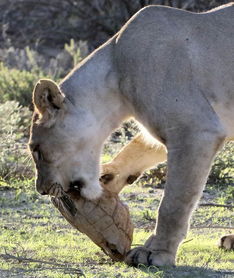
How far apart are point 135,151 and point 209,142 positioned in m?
0.97

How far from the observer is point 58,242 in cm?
599

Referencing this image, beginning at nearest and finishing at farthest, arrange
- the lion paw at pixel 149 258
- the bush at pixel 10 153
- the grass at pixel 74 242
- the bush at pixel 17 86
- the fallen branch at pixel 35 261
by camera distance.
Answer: the fallen branch at pixel 35 261 < the grass at pixel 74 242 < the lion paw at pixel 149 258 < the bush at pixel 10 153 < the bush at pixel 17 86

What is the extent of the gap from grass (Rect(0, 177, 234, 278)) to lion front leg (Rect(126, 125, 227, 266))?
0.32 ft

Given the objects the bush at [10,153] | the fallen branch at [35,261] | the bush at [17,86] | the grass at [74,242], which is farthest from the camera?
the bush at [17,86]

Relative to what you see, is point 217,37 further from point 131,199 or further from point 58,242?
point 131,199

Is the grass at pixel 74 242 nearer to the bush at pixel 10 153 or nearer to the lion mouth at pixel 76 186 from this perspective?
the bush at pixel 10 153

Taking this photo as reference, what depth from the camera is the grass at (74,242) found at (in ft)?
16.5

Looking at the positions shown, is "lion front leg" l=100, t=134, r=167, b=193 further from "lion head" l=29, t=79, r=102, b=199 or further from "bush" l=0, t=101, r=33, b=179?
"bush" l=0, t=101, r=33, b=179

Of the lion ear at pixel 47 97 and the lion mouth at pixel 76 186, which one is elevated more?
the lion ear at pixel 47 97

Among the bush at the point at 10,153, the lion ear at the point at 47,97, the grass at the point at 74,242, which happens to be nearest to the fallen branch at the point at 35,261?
the grass at the point at 74,242

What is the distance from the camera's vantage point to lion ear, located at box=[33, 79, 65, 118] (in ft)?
18.2

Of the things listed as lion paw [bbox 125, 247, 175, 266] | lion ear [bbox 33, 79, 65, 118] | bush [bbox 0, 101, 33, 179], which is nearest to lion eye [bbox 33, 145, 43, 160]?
lion ear [bbox 33, 79, 65, 118]

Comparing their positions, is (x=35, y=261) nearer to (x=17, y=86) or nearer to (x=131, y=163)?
(x=131, y=163)

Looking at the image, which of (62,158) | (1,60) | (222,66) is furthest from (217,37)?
(1,60)
